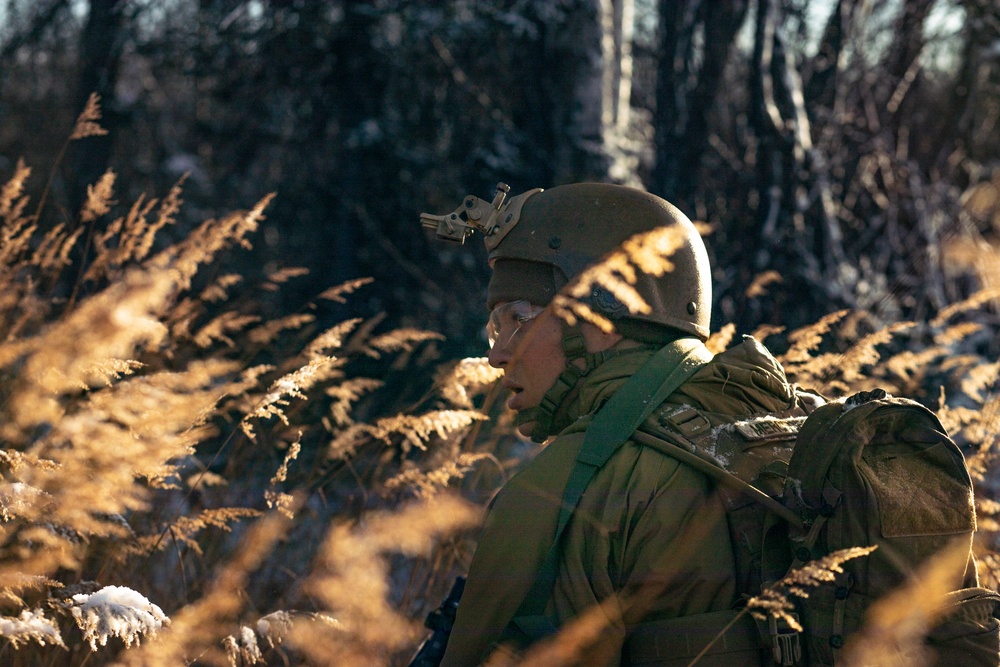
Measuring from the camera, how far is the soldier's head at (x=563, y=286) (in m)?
2.52

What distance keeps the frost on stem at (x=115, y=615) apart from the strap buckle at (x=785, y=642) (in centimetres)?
128

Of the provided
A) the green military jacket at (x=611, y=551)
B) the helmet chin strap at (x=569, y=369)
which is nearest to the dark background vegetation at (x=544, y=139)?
the helmet chin strap at (x=569, y=369)

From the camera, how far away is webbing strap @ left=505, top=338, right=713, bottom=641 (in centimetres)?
203

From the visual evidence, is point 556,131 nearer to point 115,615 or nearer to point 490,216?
point 490,216

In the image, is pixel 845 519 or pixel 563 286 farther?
pixel 563 286

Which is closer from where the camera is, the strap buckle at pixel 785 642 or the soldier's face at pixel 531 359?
the strap buckle at pixel 785 642

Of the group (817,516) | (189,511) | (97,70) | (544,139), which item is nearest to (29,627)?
(817,516)

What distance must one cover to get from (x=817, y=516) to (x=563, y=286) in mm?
974

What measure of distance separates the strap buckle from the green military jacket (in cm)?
12

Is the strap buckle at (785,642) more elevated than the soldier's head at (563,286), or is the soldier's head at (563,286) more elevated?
the soldier's head at (563,286)

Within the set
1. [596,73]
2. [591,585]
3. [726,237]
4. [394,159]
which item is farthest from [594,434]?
[394,159]

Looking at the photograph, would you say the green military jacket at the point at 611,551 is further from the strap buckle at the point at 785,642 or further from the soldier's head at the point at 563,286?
the soldier's head at the point at 563,286

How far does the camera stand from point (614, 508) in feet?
6.68

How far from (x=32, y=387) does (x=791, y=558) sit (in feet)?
7.70
